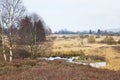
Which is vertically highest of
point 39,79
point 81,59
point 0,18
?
point 0,18

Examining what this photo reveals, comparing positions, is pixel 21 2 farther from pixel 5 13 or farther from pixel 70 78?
pixel 70 78

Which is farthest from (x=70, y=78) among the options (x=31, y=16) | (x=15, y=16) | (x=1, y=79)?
(x=31, y=16)

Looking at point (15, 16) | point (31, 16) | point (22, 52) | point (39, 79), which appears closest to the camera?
point (39, 79)

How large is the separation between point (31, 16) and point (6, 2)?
1190 inches

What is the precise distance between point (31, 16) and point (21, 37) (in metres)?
20.5

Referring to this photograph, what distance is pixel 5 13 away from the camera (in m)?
36.7

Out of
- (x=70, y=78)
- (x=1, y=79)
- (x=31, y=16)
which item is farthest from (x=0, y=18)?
(x=31, y=16)

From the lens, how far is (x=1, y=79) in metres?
17.7

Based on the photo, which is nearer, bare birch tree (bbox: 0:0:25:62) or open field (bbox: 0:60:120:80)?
open field (bbox: 0:60:120:80)

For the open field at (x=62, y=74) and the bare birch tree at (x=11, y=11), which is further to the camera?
the bare birch tree at (x=11, y=11)

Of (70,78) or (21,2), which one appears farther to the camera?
(21,2)

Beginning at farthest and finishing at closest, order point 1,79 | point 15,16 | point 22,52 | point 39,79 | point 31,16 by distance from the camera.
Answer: point 31,16 → point 22,52 → point 15,16 → point 1,79 → point 39,79

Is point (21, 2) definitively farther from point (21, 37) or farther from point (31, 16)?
point (31, 16)

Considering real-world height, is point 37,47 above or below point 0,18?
below
